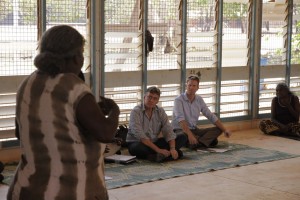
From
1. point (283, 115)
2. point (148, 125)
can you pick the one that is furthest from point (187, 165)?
point (283, 115)

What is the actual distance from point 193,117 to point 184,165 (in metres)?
1.21

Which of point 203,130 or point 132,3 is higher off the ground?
point 132,3

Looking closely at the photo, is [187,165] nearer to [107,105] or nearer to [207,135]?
[207,135]

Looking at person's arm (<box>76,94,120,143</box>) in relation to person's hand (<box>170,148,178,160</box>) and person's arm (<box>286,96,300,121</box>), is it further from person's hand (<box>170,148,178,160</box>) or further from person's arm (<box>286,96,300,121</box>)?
person's arm (<box>286,96,300,121</box>)

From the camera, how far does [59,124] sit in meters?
2.20

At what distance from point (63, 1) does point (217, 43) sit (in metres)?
2.43

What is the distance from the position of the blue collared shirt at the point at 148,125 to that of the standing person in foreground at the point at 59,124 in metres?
3.84

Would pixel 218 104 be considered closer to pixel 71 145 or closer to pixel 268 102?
pixel 268 102

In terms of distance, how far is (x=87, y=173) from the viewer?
2.26 metres

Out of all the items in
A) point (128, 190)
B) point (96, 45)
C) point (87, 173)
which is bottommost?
point (128, 190)

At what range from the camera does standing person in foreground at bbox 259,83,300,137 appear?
780 centimetres

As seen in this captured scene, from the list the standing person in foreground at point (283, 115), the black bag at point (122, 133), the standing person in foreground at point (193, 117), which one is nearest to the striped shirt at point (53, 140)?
the black bag at point (122, 133)

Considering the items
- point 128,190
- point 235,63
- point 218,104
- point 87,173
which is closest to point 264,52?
point 235,63

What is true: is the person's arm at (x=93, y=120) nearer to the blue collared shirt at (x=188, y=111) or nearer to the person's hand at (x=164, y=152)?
the person's hand at (x=164, y=152)
